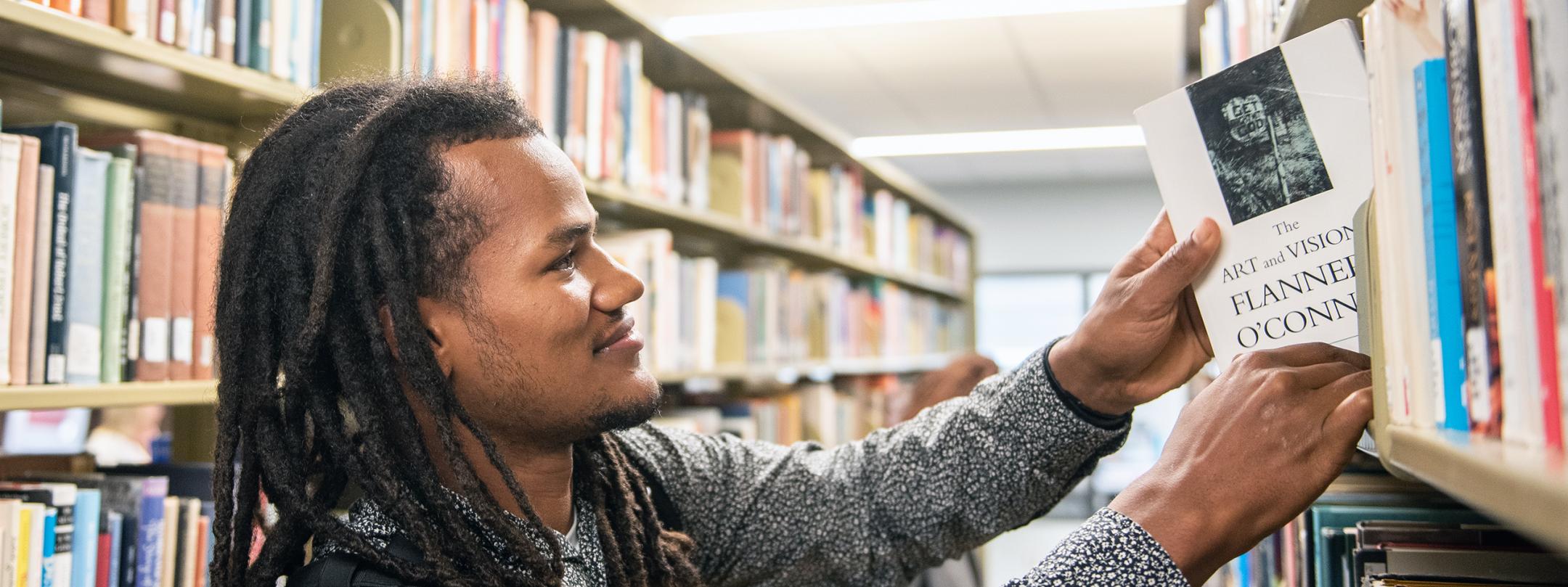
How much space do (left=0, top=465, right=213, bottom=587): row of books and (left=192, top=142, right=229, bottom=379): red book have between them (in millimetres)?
139

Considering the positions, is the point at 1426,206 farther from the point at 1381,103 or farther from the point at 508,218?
the point at 508,218

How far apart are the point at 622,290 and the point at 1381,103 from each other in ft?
2.24

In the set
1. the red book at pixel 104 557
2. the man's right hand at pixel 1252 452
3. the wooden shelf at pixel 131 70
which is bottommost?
the red book at pixel 104 557

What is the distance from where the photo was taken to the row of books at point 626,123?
174 centimetres

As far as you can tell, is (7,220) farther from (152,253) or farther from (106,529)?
(106,529)

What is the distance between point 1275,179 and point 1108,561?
31cm

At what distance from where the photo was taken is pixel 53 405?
113cm

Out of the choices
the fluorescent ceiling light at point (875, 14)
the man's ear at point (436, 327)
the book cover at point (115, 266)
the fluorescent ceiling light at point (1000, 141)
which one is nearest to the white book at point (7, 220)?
the book cover at point (115, 266)

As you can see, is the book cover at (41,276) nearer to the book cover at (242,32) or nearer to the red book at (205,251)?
the red book at (205,251)

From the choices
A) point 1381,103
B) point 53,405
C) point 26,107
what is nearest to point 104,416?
point 26,107

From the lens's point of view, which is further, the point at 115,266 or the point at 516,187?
the point at 115,266

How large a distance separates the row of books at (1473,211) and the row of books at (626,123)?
47.7 inches

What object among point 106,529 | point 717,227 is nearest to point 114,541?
point 106,529

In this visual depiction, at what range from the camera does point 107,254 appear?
121 centimetres
